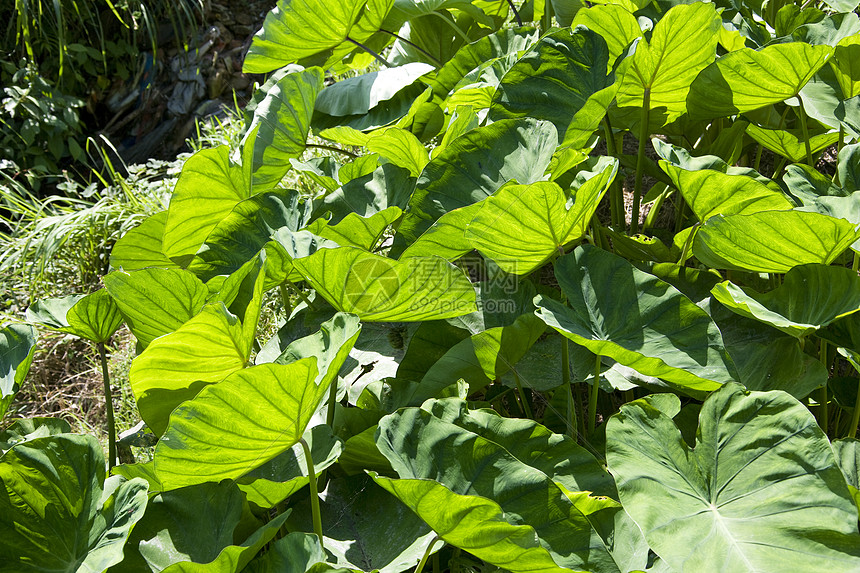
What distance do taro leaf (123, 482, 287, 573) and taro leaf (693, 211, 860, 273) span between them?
0.66 meters

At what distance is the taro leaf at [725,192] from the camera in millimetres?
854

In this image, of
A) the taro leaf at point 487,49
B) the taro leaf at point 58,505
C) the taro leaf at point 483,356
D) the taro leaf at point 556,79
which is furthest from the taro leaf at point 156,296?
the taro leaf at point 487,49

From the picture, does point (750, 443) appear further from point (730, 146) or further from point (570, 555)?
point (730, 146)

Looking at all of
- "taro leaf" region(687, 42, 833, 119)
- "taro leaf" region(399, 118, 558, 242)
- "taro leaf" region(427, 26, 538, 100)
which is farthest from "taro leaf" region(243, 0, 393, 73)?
"taro leaf" region(687, 42, 833, 119)

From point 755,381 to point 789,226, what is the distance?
8.3 inches

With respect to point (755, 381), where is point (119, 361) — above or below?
below

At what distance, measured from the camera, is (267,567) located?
26.9 inches

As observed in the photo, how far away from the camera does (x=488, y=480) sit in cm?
68

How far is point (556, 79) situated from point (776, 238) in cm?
45

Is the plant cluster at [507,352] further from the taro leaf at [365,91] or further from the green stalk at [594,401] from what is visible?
the taro leaf at [365,91]

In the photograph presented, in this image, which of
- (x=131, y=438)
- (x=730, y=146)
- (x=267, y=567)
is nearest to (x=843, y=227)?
(x=730, y=146)

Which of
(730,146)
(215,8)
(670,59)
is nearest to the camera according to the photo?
(670,59)

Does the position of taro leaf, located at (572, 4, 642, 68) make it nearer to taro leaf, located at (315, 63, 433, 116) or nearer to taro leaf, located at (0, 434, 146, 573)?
taro leaf, located at (315, 63, 433, 116)

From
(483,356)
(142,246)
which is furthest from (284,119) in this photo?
(483,356)
